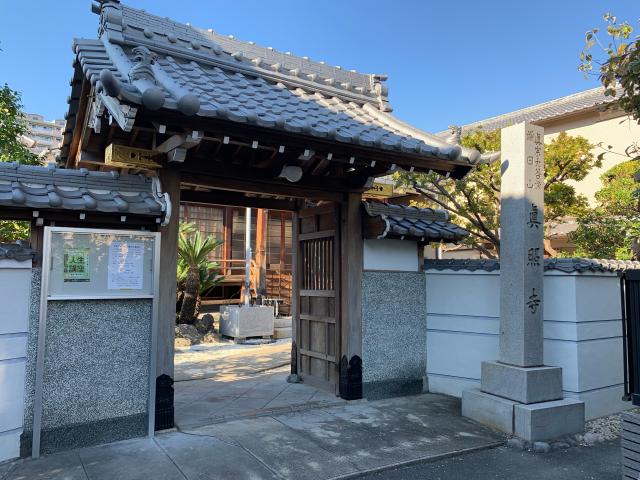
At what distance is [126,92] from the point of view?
12.5 ft

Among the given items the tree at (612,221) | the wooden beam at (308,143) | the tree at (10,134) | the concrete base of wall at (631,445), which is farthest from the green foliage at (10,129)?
the tree at (612,221)

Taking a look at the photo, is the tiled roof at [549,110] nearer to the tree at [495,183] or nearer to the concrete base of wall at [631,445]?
the tree at [495,183]

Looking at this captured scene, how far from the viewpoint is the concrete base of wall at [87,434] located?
→ 4379 mm

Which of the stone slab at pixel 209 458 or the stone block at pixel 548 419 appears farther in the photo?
the stone block at pixel 548 419

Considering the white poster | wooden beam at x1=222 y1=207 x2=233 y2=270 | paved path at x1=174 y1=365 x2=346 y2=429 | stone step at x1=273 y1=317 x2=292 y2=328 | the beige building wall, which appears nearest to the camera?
the white poster

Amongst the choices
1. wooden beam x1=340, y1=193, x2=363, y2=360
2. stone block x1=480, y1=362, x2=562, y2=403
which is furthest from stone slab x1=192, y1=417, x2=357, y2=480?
stone block x1=480, y1=362, x2=562, y2=403

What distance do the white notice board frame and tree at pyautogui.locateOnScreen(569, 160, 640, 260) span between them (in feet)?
25.3

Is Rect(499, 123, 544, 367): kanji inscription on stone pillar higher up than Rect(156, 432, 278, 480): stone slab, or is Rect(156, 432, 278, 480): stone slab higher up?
Rect(499, 123, 544, 367): kanji inscription on stone pillar

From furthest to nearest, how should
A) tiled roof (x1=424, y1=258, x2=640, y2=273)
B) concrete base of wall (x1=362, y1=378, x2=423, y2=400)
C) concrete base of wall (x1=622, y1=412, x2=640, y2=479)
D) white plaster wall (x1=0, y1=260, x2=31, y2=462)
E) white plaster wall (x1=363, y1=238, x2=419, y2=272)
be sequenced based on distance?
white plaster wall (x1=363, y1=238, x2=419, y2=272) → concrete base of wall (x1=362, y1=378, x2=423, y2=400) → tiled roof (x1=424, y1=258, x2=640, y2=273) → white plaster wall (x1=0, y1=260, x2=31, y2=462) → concrete base of wall (x1=622, y1=412, x2=640, y2=479)

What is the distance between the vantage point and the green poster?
15.1 ft

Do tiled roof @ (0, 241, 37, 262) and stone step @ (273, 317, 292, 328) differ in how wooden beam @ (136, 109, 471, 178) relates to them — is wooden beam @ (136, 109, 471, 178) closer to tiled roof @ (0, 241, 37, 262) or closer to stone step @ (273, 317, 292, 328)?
tiled roof @ (0, 241, 37, 262)

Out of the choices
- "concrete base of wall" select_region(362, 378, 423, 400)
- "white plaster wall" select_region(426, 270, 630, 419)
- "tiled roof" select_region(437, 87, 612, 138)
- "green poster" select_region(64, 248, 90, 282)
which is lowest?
"concrete base of wall" select_region(362, 378, 423, 400)

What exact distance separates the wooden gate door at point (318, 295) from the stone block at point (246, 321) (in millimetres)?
5575

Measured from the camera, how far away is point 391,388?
669cm
